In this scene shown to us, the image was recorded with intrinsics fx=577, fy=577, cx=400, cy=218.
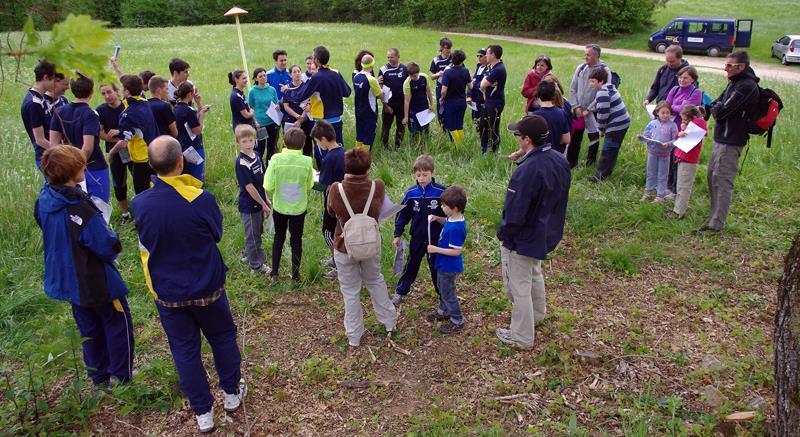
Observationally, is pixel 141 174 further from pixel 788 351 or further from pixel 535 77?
pixel 788 351

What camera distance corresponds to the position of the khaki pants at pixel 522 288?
15.5 feet

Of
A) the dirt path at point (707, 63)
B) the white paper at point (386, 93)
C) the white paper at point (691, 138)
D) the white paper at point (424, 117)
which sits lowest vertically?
the dirt path at point (707, 63)

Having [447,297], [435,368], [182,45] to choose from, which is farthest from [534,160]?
[182,45]

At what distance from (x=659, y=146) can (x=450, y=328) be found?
4076mm

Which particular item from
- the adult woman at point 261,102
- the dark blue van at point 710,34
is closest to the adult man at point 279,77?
the adult woman at point 261,102

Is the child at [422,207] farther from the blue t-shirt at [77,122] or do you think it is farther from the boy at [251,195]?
the blue t-shirt at [77,122]

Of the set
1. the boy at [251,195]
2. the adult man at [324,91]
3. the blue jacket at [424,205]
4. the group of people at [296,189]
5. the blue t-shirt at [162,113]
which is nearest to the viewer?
the group of people at [296,189]

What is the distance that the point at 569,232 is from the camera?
7.09 m

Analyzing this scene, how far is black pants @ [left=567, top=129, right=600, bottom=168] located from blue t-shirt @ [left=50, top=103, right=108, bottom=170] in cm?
639

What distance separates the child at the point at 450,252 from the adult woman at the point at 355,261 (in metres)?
0.48

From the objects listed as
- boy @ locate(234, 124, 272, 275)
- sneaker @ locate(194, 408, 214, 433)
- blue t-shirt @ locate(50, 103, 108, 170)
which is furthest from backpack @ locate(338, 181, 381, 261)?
blue t-shirt @ locate(50, 103, 108, 170)

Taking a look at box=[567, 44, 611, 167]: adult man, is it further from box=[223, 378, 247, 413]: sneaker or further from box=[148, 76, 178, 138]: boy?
box=[223, 378, 247, 413]: sneaker

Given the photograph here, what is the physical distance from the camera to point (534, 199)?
175 inches

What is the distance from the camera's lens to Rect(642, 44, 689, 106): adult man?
7898 mm
